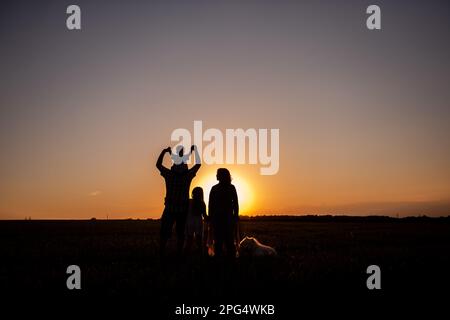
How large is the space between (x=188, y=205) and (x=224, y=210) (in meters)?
1.06

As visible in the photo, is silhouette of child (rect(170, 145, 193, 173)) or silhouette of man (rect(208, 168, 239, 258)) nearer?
silhouette of child (rect(170, 145, 193, 173))

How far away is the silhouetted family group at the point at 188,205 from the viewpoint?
10203 mm

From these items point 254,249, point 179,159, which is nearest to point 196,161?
point 179,159

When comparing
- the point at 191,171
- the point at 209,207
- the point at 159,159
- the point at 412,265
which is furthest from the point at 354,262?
the point at 159,159

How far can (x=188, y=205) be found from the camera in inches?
408

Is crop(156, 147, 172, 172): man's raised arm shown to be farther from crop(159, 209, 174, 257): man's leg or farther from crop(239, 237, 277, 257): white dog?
crop(239, 237, 277, 257): white dog

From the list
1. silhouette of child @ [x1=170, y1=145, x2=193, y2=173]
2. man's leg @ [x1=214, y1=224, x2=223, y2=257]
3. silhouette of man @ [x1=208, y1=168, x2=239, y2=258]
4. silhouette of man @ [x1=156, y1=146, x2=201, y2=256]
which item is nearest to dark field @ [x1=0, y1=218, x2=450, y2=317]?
man's leg @ [x1=214, y1=224, x2=223, y2=257]

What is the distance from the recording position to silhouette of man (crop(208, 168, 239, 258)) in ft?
35.4

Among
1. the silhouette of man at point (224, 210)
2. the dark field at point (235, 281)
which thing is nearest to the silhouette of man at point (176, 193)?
the silhouette of man at point (224, 210)

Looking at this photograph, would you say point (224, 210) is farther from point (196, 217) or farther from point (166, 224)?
point (196, 217)

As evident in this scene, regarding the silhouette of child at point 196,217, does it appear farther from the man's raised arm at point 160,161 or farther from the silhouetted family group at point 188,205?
the man's raised arm at point 160,161

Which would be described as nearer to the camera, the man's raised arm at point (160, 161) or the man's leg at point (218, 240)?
the man's raised arm at point (160, 161)

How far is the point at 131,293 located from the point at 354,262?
635 cm

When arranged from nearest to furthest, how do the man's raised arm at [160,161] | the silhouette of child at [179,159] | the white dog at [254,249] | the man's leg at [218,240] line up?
1. the silhouette of child at [179,159]
2. the man's raised arm at [160,161]
3. the man's leg at [218,240]
4. the white dog at [254,249]
